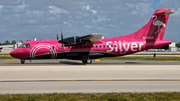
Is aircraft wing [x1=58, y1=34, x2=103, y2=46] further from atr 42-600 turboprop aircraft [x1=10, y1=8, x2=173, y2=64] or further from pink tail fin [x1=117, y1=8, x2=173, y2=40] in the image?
pink tail fin [x1=117, y1=8, x2=173, y2=40]

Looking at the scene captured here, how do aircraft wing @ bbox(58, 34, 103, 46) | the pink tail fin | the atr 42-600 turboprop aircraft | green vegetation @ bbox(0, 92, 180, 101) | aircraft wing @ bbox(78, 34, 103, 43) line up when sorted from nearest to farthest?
green vegetation @ bbox(0, 92, 180, 101) → aircraft wing @ bbox(78, 34, 103, 43) → aircraft wing @ bbox(58, 34, 103, 46) → the atr 42-600 turboprop aircraft → the pink tail fin

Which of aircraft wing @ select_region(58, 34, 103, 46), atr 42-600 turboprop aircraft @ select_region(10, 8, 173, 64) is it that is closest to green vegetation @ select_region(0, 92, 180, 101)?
aircraft wing @ select_region(58, 34, 103, 46)

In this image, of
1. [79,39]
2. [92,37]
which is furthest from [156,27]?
[79,39]

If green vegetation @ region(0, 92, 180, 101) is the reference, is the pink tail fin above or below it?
above

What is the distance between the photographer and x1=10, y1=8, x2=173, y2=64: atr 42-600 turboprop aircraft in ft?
83.3

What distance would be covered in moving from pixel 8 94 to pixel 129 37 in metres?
22.0

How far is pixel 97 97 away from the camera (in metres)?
7.70

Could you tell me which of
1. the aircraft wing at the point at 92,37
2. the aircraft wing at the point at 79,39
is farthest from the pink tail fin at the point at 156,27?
the aircraft wing at the point at 79,39

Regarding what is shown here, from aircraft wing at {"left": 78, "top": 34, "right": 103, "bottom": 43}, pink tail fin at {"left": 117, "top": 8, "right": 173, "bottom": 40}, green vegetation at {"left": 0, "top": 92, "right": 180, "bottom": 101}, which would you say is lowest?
green vegetation at {"left": 0, "top": 92, "right": 180, "bottom": 101}

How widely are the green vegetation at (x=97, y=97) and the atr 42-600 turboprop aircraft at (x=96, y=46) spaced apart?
17.0 m

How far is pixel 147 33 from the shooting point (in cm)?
2672

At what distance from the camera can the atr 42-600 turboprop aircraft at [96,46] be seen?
1000 inches

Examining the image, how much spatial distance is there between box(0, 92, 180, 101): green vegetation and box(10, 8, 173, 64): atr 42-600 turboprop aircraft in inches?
668

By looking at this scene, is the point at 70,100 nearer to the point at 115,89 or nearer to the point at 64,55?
the point at 115,89
